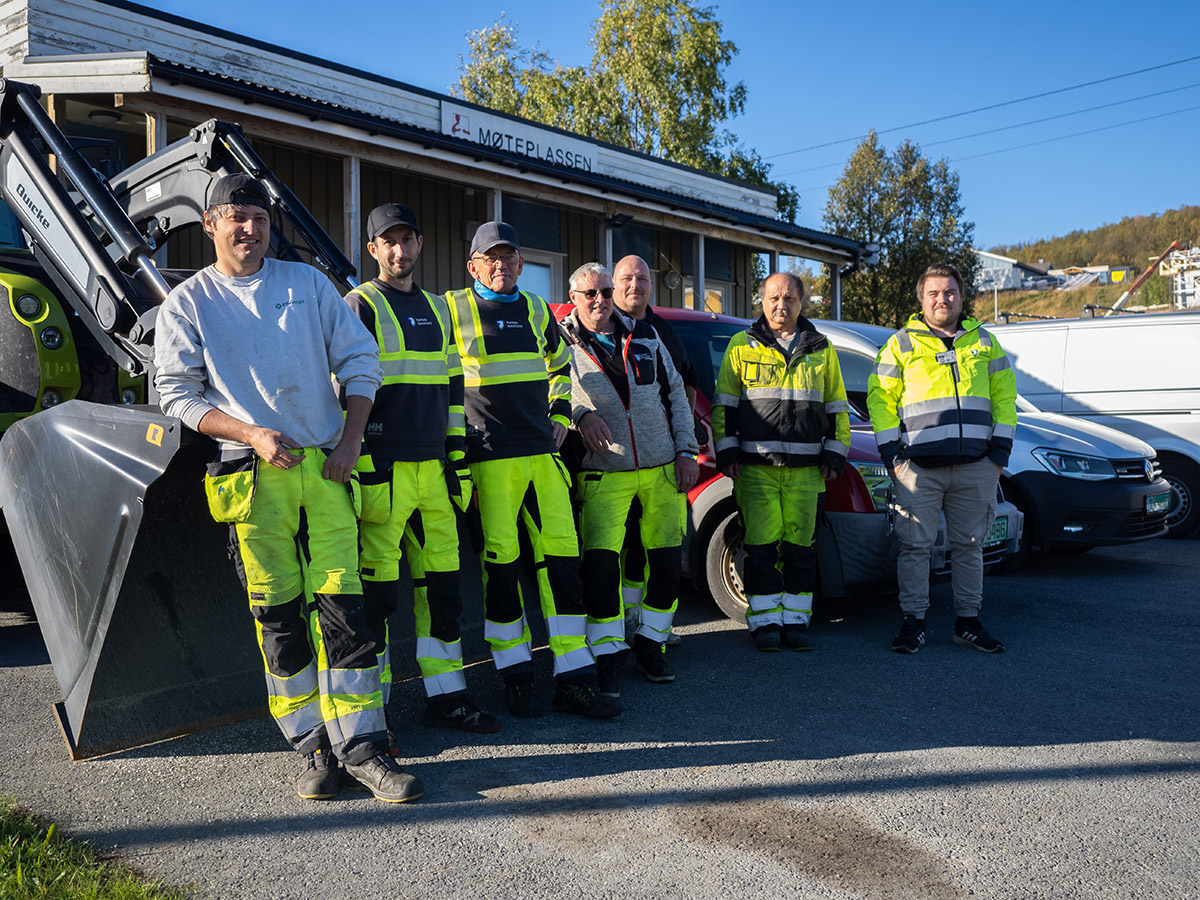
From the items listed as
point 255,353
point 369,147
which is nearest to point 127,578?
point 255,353

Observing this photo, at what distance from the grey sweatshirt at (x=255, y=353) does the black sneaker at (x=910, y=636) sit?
3.18 meters

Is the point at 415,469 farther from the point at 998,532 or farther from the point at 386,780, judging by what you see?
the point at 998,532

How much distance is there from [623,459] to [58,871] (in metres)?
2.73

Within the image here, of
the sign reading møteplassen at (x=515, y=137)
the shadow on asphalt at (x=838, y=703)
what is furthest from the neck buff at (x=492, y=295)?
the sign reading møteplassen at (x=515, y=137)

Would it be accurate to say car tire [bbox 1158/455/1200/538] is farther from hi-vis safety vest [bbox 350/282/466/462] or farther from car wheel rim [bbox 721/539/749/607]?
hi-vis safety vest [bbox 350/282/466/462]

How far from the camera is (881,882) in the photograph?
2859mm

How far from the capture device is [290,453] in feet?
10.9

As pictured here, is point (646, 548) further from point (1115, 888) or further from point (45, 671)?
point (45, 671)

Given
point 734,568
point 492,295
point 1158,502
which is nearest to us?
point 492,295

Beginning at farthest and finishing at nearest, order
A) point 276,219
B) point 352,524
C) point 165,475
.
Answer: point 276,219
point 165,475
point 352,524

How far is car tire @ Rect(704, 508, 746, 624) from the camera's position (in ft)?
18.9

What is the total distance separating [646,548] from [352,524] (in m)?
1.70

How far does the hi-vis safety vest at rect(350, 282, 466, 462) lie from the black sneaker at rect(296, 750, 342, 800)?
1.22 meters

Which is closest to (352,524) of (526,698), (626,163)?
(526,698)
